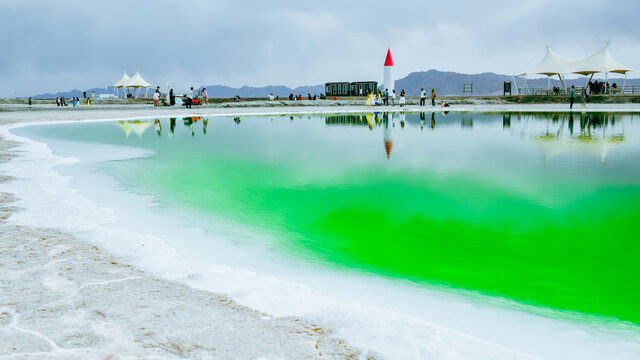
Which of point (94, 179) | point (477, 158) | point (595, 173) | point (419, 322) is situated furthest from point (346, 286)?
point (477, 158)

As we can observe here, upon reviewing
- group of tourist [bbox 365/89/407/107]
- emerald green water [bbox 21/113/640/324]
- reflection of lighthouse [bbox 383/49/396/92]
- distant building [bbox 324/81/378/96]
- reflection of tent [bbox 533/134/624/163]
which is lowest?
emerald green water [bbox 21/113/640/324]

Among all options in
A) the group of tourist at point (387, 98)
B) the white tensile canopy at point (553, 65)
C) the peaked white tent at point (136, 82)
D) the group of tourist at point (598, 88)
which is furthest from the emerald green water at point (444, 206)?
the peaked white tent at point (136, 82)

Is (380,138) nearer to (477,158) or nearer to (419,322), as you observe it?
(477,158)

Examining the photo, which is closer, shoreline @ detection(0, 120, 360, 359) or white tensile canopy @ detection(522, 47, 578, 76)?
shoreline @ detection(0, 120, 360, 359)

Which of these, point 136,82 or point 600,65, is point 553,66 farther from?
point 136,82

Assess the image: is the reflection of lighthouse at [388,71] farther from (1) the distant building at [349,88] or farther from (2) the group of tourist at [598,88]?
(2) the group of tourist at [598,88]

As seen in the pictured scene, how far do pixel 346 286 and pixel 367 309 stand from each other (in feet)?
2.34

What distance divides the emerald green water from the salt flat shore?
1.81 metres

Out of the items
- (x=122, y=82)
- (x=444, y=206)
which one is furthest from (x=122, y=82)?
(x=444, y=206)

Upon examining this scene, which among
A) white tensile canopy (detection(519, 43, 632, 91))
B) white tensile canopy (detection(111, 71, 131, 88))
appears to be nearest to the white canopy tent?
white tensile canopy (detection(111, 71, 131, 88))

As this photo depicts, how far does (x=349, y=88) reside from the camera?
221 ft

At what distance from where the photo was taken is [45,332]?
3.13m

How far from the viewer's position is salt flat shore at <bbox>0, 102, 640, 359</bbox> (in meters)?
2.98

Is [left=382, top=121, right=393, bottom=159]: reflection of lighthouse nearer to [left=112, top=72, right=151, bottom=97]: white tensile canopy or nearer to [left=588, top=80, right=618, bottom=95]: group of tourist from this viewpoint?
[left=588, top=80, right=618, bottom=95]: group of tourist
